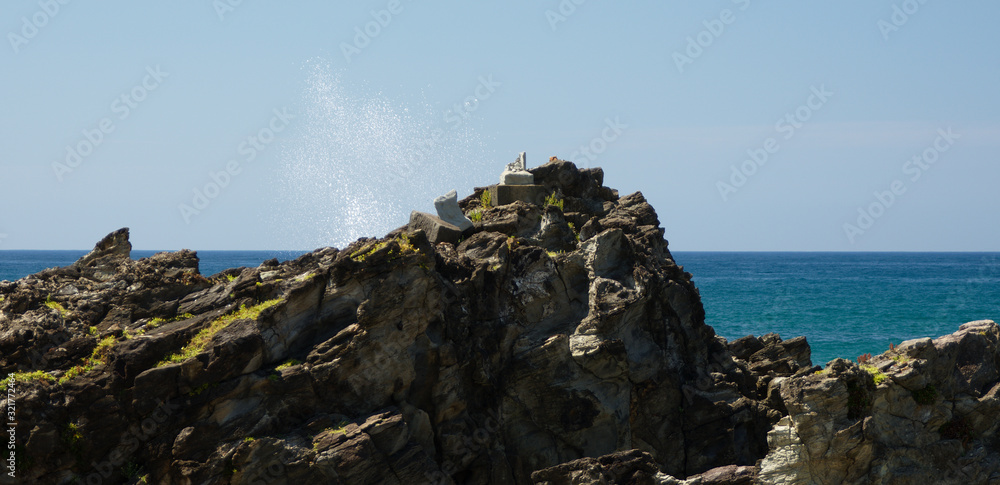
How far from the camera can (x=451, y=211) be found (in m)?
25.3

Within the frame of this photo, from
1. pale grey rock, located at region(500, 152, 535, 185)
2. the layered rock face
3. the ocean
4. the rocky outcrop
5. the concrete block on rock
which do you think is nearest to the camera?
the layered rock face

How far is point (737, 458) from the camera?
23.8m

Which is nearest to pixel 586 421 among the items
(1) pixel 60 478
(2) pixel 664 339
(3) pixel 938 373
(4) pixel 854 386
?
(2) pixel 664 339

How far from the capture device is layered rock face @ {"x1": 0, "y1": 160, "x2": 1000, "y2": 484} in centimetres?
1767

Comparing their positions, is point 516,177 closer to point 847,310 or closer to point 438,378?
point 438,378

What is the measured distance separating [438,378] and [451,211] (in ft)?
20.7

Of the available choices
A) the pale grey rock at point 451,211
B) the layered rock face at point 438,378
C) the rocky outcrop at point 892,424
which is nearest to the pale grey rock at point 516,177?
the layered rock face at point 438,378

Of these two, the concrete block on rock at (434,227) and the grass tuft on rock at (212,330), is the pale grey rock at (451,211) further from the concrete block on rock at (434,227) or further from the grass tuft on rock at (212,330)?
the grass tuft on rock at (212,330)

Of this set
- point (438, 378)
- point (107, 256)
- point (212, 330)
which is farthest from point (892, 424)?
point (107, 256)

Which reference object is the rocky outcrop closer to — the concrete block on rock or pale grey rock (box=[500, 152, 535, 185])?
the concrete block on rock

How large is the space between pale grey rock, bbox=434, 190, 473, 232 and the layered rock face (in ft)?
2.89

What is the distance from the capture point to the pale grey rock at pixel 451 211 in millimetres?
25125

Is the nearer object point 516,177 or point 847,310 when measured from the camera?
point 516,177

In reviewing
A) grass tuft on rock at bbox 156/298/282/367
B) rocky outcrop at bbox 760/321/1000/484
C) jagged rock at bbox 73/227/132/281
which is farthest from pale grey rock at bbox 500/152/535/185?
rocky outcrop at bbox 760/321/1000/484
